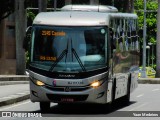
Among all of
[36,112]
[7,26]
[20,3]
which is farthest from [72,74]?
[7,26]

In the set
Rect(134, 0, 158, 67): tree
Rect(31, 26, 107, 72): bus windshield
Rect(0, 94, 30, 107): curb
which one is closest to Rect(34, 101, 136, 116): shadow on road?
Rect(31, 26, 107, 72): bus windshield

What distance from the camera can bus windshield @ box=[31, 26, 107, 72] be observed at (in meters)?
18.8

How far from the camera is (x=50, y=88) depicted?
18.7m

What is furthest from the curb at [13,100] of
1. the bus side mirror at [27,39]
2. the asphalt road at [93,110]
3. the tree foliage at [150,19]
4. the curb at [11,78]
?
the tree foliage at [150,19]

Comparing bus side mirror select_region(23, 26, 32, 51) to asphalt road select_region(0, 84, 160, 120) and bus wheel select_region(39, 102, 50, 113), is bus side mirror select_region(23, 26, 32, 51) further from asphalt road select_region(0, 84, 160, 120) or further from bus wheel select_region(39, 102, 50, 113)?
asphalt road select_region(0, 84, 160, 120)

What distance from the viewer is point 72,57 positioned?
61.8ft

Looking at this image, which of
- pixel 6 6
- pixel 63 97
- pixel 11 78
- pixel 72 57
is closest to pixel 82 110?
pixel 63 97

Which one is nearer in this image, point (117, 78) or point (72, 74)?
point (72, 74)

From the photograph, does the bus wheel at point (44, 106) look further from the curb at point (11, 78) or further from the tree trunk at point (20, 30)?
the tree trunk at point (20, 30)

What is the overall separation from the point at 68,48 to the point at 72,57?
285 millimetres

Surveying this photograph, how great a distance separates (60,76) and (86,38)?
1282mm

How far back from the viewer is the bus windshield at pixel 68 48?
61.7 ft

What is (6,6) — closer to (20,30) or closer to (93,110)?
(20,30)

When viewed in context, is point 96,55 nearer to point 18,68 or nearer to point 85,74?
point 85,74
